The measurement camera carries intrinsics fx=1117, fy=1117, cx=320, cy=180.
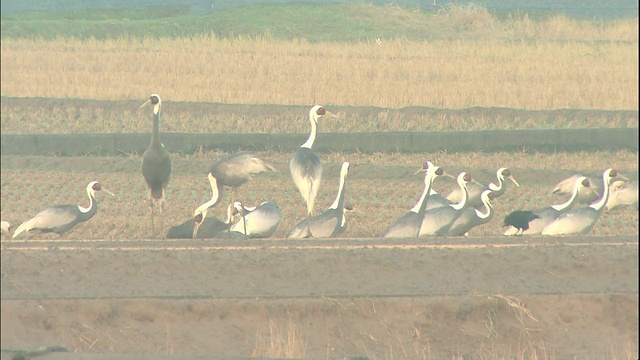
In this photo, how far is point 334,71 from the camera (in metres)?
23.6

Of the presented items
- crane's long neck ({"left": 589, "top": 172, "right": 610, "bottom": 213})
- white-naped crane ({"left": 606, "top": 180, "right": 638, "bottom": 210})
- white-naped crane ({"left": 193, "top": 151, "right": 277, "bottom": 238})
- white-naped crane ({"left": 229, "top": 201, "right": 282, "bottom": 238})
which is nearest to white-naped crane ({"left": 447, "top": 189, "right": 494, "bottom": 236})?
crane's long neck ({"left": 589, "top": 172, "right": 610, "bottom": 213})

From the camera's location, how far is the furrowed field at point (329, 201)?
26.3ft

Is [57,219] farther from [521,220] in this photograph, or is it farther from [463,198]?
[521,220]

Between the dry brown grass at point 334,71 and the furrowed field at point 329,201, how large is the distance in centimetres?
9

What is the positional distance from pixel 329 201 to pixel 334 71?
10.7 m

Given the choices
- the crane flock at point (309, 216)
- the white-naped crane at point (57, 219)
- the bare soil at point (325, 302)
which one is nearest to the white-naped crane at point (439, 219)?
the crane flock at point (309, 216)

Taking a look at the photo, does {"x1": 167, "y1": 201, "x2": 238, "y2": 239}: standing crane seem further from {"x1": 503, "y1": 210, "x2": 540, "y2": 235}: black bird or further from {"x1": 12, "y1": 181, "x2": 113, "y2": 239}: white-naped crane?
{"x1": 503, "y1": 210, "x2": 540, "y2": 235}: black bird

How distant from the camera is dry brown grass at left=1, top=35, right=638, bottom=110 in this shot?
2030 centimetres

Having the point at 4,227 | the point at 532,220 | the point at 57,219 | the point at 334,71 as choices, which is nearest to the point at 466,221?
the point at 532,220

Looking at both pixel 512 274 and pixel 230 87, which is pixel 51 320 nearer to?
pixel 512 274

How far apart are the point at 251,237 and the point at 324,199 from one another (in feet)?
8.74

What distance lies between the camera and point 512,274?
888 cm

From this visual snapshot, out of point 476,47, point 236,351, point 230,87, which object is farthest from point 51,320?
point 476,47

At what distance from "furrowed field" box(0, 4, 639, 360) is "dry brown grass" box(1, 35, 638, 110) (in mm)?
95
